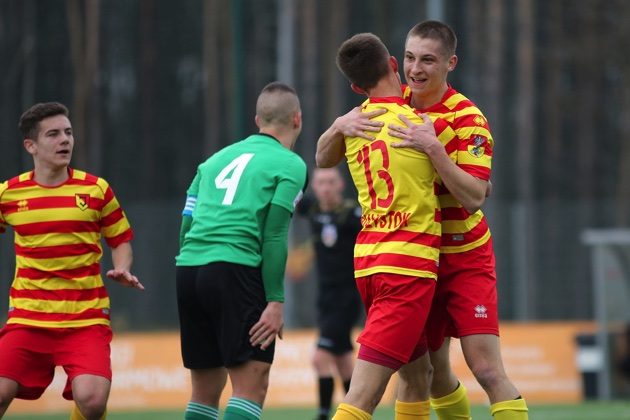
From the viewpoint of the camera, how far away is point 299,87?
19359 mm

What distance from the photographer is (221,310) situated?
636 cm

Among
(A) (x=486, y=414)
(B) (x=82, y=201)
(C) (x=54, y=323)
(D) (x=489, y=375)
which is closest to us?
(D) (x=489, y=375)

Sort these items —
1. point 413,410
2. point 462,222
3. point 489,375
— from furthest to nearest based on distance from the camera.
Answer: point 413,410, point 462,222, point 489,375

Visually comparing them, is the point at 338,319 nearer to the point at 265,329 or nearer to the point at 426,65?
the point at 265,329

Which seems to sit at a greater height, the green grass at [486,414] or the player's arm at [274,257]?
the player's arm at [274,257]

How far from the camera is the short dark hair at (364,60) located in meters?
5.98

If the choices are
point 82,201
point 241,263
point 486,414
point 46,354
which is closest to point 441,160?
point 241,263

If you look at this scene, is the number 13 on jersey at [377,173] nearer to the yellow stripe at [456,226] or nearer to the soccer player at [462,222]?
the soccer player at [462,222]

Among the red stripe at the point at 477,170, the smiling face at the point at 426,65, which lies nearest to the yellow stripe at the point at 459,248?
the red stripe at the point at 477,170

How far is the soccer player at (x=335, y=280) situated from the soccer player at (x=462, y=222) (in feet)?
14.7

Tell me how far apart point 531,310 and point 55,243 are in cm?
1171

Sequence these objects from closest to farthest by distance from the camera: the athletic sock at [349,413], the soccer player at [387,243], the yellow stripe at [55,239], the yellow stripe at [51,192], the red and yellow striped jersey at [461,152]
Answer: the athletic sock at [349,413]
the soccer player at [387,243]
the red and yellow striped jersey at [461,152]
the yellow stripe at [55,239]
the yellow stripe at [51,192]

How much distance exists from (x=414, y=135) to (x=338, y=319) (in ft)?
17.0

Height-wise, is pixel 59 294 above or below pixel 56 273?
below
